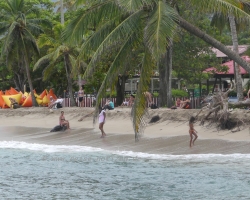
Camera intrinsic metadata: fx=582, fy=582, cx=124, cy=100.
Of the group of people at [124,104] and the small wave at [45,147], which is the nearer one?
the group of people at [124,104]

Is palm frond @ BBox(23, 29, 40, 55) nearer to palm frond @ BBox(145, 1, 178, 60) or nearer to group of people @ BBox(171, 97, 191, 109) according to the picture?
group of people @ BBox(171, 97, 191, 109)

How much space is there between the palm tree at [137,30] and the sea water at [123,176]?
1454mm

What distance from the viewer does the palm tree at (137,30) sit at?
13.6 metres

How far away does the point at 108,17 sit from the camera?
16.1 meters

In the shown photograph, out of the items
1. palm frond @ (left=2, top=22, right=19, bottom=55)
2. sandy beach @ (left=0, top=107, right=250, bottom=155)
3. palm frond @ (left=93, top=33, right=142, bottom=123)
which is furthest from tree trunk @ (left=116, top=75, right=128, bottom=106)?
palm frond @ (left=93, top=33, right=142, bottom=123)

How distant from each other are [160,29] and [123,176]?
4.55 meters

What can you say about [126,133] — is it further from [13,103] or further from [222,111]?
[13,103]

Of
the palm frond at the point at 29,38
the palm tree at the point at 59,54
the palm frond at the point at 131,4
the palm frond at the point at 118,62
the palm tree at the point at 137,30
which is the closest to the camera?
the palm frond at the point at 131,4

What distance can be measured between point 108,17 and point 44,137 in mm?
9892

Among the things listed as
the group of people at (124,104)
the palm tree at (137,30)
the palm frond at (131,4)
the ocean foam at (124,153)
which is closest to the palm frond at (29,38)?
the group of people at (124,104)

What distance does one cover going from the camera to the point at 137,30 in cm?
1508

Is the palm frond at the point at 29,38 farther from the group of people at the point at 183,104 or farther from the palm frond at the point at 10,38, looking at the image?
the group of people at the point at 183,104

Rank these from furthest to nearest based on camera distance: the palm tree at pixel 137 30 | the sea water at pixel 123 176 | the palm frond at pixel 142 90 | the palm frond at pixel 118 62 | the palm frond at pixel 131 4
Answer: the palm frond at pixel 118 62, the palm frond at pixel 142 90, the sea water at pixel 123 176, the palm tree at pixel 137 30, the palm frond at pixel 131 4

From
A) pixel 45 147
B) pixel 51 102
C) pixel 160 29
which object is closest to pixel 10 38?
pixel 51 102
